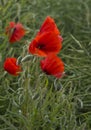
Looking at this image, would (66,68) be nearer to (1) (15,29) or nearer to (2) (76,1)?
(1) (15,29)

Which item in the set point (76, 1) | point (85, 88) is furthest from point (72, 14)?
point (85, 88)

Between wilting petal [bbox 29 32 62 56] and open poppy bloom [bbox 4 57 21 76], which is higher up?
wilting petal [bbox 29 32 62 56]

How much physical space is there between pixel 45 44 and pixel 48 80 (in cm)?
57

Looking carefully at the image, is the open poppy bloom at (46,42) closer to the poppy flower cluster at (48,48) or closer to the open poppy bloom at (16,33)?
the poppy flower cluster at (48,48)

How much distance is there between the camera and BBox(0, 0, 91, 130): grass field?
1.85m

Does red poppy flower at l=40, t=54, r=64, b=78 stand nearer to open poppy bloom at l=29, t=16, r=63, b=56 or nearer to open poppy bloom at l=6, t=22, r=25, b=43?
open poppy bloom at l=29, t=16, r=63, b=56

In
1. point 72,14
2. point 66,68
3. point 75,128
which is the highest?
point 72,14

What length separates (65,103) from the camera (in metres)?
1.92

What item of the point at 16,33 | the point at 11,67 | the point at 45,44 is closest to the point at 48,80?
the point at 16,33

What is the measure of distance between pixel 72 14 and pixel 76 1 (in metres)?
0.12

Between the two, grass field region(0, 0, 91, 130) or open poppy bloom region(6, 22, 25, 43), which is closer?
grass field region(0, 0, 91, 130)

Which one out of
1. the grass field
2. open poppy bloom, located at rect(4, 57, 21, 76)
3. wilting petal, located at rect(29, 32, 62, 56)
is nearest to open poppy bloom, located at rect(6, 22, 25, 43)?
the grass field

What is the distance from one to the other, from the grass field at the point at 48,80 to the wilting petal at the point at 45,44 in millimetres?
102

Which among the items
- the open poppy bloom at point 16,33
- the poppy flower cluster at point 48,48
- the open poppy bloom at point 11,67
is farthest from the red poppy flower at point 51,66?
the open poppy bloom at point 16,33
